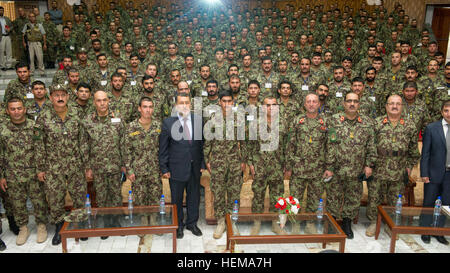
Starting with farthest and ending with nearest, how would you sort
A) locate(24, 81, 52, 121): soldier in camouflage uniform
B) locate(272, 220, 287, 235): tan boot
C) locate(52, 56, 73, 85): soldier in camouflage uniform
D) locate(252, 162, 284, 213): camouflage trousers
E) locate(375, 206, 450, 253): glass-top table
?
locate(52, 56, 73, 85): soldier in camouflage uniform
locate(24, 81, 52, 121): soldier in camouflage uniform
locate(252, 162, 284, 213): camouflage trousers
locate(375, 206, 450, 253): glass-top table
locate(272, 220, 287, 235): tan boot

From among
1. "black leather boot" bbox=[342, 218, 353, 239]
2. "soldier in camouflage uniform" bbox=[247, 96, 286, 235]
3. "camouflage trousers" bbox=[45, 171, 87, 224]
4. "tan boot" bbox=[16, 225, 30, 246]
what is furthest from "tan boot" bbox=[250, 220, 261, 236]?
"tan boot" bbox=[16, 225, 30, 246]

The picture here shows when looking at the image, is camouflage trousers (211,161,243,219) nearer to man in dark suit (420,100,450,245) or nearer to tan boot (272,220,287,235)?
tan boot (272,220,287,235)

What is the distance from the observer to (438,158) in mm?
4109

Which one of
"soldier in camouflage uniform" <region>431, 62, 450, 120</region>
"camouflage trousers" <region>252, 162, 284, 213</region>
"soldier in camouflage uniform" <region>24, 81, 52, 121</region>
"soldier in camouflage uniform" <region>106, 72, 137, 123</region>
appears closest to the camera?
"camouflage trousers" <region>252, 162, 284, 213</region>

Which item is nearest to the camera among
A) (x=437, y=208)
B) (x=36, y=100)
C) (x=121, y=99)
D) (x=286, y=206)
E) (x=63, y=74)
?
(x=286, y=206)

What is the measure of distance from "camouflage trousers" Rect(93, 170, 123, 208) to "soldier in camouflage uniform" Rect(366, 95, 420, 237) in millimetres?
3067

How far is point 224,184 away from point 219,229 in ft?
1.82

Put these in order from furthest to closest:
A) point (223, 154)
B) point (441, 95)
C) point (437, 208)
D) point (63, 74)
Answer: point (63, 74)
point (441, 95)
point (223, 154)
point (437, 208)

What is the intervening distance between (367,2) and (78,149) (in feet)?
39.6

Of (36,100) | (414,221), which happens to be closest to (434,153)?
(414,221)

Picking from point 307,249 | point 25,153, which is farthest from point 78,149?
point 307,249

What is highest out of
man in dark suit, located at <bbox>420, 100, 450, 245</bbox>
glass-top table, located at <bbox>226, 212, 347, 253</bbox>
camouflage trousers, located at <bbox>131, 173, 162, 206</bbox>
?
man in dark suit, located at <bbox>420, 100, 450, 245</bbox>

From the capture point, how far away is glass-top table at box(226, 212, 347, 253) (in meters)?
3.48

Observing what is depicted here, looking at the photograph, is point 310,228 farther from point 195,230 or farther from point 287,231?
point 195,230
